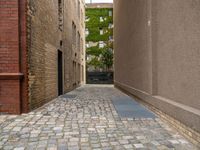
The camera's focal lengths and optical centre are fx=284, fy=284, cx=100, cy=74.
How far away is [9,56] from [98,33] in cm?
3544

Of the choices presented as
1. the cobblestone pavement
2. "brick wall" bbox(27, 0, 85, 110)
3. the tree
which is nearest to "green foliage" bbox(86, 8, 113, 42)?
the tree

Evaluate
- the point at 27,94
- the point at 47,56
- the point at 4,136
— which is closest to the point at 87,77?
the point at 47,56

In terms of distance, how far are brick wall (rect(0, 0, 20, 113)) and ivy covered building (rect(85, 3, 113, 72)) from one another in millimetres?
34120

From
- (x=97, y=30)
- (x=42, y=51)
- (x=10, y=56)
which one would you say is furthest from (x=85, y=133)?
(x=97, y=30)

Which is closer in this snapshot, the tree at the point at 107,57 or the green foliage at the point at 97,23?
the tree at the point at 107,57

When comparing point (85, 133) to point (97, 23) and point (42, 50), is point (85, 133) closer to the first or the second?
point (42, 50)

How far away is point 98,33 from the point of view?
43.2 metres

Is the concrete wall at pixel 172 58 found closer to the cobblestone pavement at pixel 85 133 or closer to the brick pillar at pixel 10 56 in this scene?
the cobblestone pavement at pixel 85 133

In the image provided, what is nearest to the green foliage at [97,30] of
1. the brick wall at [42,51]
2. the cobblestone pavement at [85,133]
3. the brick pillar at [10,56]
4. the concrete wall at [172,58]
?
the brick wall at [42,51]

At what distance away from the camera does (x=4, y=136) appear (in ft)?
18.9

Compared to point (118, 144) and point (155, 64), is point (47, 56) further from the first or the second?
point (118, 144)

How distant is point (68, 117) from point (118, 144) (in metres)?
3.00

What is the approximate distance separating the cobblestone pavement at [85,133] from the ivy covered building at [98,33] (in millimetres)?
34796

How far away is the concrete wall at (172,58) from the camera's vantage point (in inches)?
209
